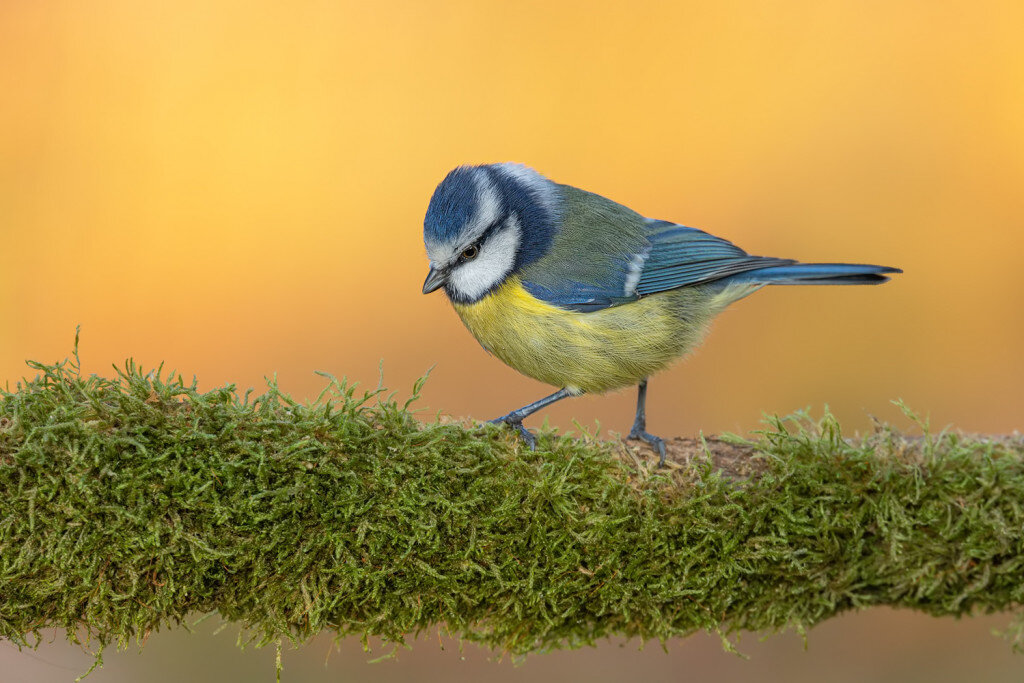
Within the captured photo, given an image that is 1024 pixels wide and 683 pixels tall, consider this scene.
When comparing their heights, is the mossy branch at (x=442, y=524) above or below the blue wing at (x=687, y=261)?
below

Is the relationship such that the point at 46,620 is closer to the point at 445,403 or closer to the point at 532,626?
the point at 532,626

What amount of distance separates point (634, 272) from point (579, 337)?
1.05ft

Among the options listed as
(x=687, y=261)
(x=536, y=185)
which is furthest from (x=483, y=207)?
(x=687, y=261)

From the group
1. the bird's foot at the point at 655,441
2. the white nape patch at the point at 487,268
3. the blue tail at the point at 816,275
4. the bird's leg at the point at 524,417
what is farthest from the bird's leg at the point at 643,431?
the white nape patch at the point at 487,268

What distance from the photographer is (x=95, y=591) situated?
5.89ft

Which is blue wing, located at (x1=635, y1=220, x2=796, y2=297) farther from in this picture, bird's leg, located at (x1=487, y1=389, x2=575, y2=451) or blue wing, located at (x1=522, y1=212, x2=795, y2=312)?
bird's leg, located at (x1=487, y1=389, x2=575, y2=451)

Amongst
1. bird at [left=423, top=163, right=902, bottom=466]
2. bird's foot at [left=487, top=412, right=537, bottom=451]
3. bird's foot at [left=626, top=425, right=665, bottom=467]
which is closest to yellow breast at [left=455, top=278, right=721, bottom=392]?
bird at [left=423, top=163, right=902, bottom=466]

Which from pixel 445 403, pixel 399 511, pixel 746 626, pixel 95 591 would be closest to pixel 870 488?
pixel 746 626

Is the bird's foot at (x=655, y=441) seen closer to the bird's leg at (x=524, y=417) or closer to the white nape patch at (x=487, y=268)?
the bird's leg at (x=524, y=417)

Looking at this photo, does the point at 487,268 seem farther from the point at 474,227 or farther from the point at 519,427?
the point at 519,427

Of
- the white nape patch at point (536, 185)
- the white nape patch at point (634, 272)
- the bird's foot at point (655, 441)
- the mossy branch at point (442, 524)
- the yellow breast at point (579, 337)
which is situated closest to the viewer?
the mossy branch at point (442, 524)

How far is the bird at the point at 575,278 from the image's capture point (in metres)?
2.62

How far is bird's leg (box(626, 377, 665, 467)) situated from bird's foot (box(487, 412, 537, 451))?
0.31m

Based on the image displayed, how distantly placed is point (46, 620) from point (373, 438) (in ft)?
2.62
